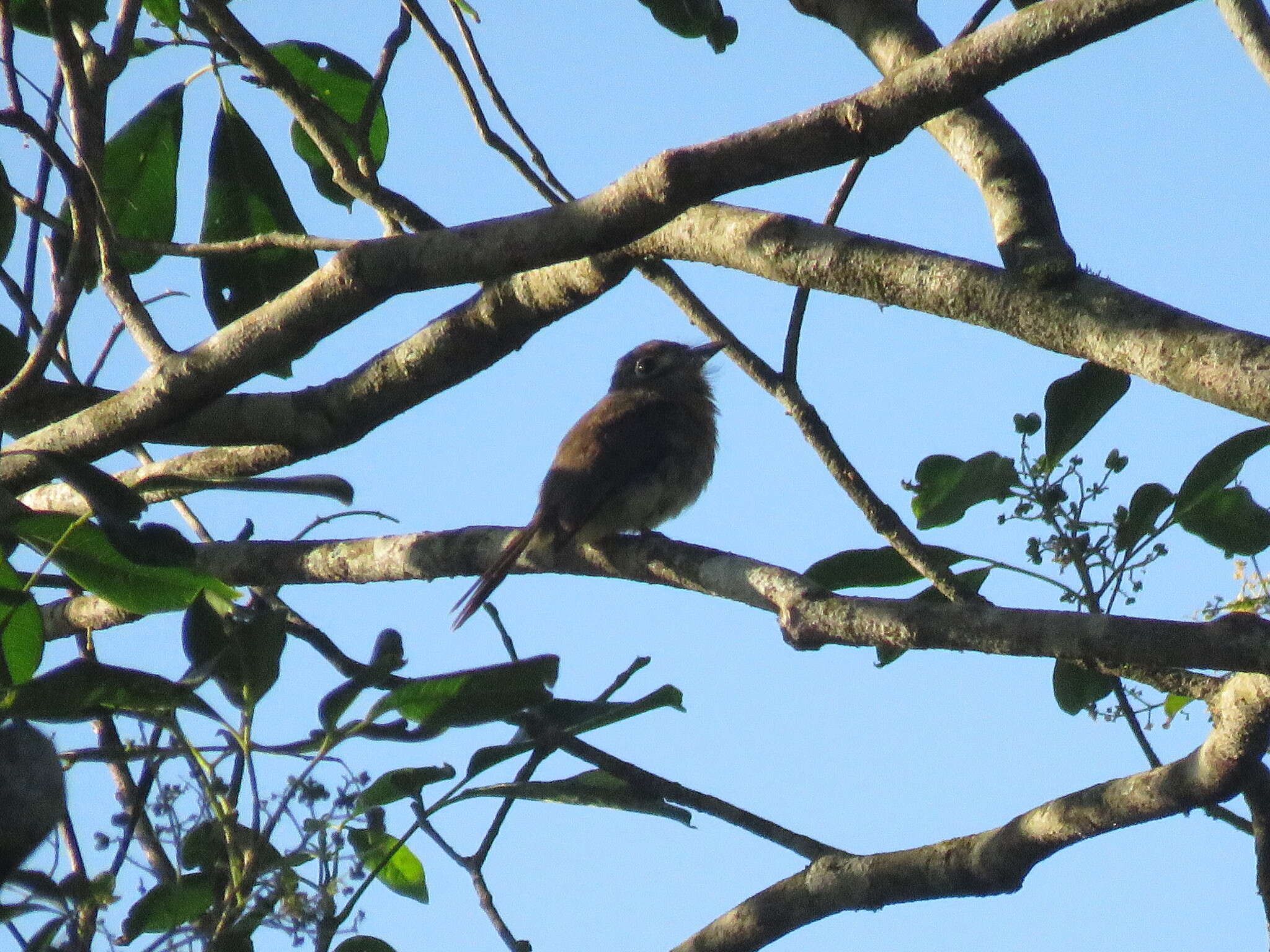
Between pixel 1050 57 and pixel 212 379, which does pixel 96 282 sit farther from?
pixel 1050 57

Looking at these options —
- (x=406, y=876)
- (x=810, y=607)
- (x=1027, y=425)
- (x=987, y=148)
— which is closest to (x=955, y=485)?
(x=1027, y=425)

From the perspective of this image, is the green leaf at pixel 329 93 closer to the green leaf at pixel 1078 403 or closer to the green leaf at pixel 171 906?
the green leaf at pixel 1078 403

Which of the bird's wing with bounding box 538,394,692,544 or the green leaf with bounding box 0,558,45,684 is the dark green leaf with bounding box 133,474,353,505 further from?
the bird's wing with bounding box 538,394,692,544

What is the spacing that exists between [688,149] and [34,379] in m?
1.60

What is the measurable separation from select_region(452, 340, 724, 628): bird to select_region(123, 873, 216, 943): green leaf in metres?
2.05

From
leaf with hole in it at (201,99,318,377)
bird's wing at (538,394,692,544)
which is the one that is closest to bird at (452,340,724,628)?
bird's wing at (538,394,692,544)

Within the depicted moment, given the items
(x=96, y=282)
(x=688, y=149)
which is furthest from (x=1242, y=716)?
(x=96, y=282)

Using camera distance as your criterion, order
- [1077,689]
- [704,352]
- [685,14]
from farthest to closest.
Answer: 1. [704,352]
2. [685,14]
3. [1077,689]

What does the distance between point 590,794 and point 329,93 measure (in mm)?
2513

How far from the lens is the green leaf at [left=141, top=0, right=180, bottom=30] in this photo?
363 cm

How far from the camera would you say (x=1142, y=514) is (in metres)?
2.78

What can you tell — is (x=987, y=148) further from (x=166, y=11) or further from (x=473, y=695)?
(x=166, y=11)

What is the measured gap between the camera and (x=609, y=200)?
237 cm

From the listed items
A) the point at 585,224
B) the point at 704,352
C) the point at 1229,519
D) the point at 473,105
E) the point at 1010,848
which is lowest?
the point at 1010,848
